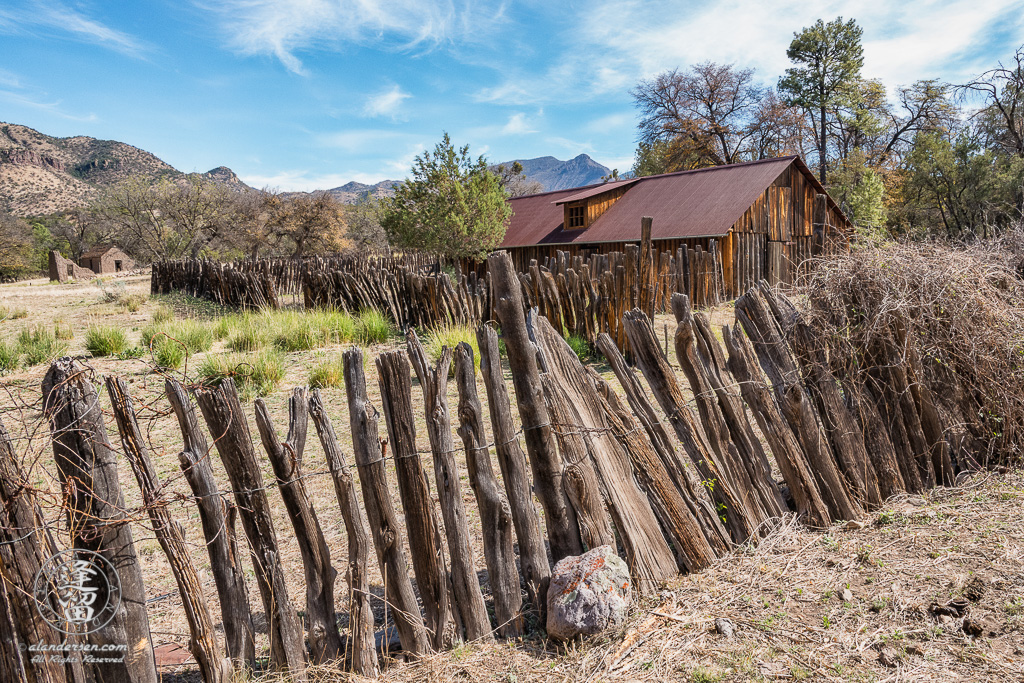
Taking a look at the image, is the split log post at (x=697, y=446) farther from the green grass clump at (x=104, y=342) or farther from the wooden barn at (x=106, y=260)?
the wooden barn at (x=106, y=260)

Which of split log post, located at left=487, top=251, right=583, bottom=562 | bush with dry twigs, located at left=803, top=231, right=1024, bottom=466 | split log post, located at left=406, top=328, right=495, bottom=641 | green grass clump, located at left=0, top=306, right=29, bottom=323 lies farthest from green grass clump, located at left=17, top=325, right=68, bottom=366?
bush with dry twigs, located at left=803, top=231, right=1024, bottom=466

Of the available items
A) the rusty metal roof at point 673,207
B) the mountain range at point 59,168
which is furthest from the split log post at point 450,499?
the mountain range at point 59,168

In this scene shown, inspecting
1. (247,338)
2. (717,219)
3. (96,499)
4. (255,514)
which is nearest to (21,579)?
(96,499)

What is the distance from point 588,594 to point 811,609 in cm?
95

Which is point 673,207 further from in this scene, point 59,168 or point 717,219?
point 59,168

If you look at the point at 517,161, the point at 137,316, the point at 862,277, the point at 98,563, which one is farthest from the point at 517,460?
the point at 517,161

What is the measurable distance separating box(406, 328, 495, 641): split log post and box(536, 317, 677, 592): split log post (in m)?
0.51

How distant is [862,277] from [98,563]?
3.63 meters

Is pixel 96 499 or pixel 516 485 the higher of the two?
pixel 96 499

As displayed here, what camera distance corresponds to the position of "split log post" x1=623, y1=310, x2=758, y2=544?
269 centimetres

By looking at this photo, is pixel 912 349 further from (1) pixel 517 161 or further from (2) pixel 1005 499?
(1) pixel 517 161

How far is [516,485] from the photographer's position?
2320 mm

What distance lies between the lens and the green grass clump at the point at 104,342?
8.27 metres
